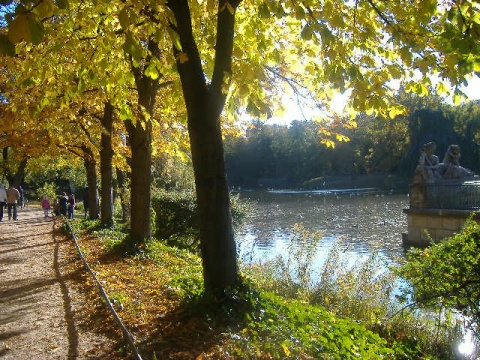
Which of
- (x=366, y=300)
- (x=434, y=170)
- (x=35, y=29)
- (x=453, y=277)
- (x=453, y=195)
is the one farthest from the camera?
(x=434, y=170)

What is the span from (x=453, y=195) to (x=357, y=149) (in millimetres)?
70793

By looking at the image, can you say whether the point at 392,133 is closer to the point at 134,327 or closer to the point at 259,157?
the point at 259,157

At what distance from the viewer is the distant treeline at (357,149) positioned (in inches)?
2170

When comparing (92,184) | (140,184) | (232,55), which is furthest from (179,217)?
(232,55)

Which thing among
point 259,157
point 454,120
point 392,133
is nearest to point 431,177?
point 454,120

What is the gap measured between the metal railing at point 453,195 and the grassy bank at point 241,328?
43.1ft

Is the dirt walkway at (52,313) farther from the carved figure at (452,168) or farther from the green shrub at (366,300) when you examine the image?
the carved figure at (452,168)

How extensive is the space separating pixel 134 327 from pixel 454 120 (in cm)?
5820

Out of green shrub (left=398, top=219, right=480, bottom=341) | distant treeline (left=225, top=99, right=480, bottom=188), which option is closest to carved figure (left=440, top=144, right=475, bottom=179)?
green shrub (left=398, top=219, right=480, bottom=341)

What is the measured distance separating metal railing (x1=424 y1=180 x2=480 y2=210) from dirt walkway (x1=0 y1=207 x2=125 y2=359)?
14088 millimetres

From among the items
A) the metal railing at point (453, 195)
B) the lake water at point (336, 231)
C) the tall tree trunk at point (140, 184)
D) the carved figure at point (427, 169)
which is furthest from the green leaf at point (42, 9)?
the carved figure at point (427, 169)

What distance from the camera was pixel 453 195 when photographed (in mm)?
19125

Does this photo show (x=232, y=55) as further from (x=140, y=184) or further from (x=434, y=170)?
(x=434, y=170)

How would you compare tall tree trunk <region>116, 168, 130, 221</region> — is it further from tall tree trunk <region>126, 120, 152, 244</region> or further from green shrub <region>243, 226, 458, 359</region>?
green shrub <region>243, 226, 458, 359</region>
